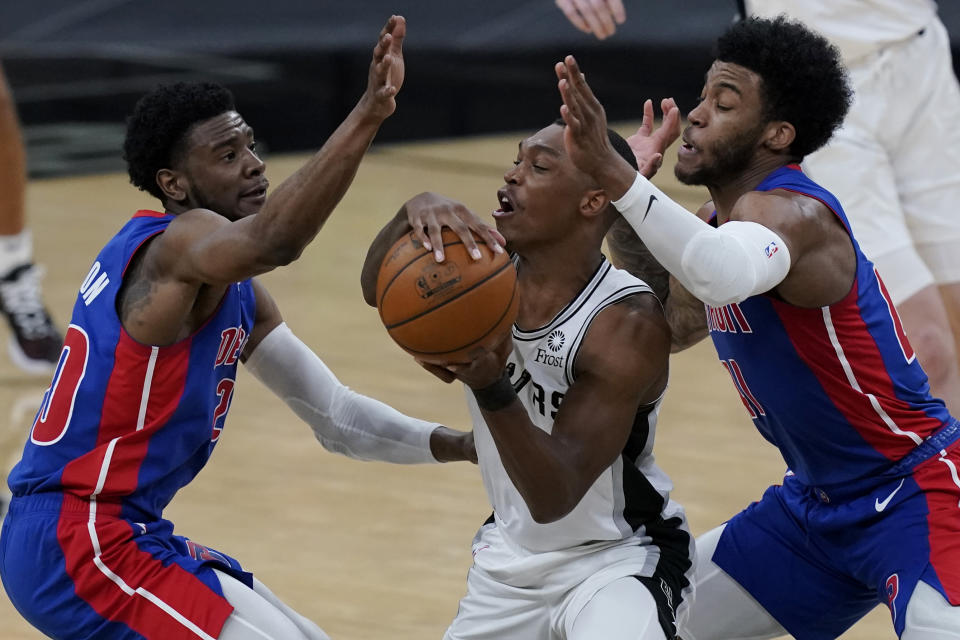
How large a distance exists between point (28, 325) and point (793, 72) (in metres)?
4.52

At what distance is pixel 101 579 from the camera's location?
359cm

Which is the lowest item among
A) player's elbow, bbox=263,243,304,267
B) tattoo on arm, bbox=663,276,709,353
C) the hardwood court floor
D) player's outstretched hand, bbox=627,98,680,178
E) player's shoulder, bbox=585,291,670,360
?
the hardwood court floor

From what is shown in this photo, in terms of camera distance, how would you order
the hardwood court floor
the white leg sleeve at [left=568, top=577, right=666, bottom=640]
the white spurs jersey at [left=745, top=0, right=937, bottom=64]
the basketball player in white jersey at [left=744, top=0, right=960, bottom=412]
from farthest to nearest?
the white spurs jersey at [left=745, top=0, right=937, bottom=64] < the hardwood court floor < the basketball player in white jersey at [left=744, top=0, right=960, bottom=412] < the white leg sleeve at [left=568, top=577, right=666, bottom=640]

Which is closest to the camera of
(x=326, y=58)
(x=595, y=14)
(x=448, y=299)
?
(x=448, y=299)

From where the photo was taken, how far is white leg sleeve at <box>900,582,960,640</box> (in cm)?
355

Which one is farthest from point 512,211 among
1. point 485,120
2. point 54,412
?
point 485,120

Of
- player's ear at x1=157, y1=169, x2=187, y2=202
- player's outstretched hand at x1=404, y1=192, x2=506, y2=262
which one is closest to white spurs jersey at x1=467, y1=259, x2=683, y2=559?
player's outstretched hand at x1=404, y1=192, x2=506, y2=262

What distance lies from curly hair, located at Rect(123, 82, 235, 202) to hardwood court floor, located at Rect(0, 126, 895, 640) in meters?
1.76

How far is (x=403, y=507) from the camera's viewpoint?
6035 mm

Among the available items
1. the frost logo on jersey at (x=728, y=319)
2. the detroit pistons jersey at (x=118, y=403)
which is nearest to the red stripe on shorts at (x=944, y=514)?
the frost logo on jersey at (x=728, y=319)

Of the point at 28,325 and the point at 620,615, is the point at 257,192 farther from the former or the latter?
the point at 28,325

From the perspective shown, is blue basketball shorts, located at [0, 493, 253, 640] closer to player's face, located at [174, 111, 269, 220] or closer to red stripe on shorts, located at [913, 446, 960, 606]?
player's face, located at [174, 111, 269, 220]

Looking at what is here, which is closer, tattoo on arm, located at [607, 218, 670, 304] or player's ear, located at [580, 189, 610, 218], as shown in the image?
player's ear, located at [580, 189, 610, 218]

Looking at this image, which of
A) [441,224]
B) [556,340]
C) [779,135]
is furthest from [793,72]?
[441,224]
